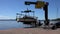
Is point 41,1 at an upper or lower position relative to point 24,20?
upper

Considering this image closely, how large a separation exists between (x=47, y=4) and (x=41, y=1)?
1642mm

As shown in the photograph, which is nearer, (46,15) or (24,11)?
(46,15)

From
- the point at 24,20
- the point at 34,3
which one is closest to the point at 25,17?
the point at 24,20

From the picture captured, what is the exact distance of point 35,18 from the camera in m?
45.3

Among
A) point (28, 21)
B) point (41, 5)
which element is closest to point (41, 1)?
point (41, 5)

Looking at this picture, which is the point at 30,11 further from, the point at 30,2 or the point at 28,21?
the point at 30,2

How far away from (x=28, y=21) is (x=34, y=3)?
732 cm

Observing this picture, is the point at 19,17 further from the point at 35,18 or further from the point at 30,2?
the point at 30,2

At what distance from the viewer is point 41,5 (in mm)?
36406

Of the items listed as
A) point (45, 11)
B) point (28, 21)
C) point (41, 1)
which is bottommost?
point (28, 21)

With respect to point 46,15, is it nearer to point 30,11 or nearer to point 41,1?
point 41,1

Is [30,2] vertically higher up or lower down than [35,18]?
higher up

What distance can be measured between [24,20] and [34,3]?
7.44 metres

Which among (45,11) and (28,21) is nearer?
Result: (45,11)
